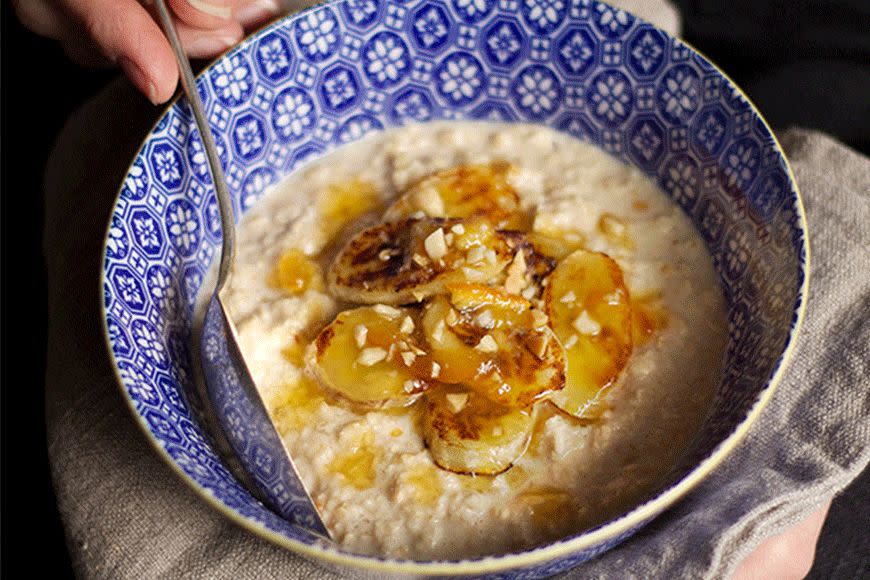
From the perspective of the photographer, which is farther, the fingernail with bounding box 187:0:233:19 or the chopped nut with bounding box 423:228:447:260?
the fingernail with bounding box 187:0:233:19

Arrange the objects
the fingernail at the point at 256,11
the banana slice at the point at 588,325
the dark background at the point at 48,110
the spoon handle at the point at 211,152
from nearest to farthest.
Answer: the banana slice at the point at 588,325, the spoon handle at the point at 211,152, the fingernail at the point at 256,11, the dark background at the point at 48,110

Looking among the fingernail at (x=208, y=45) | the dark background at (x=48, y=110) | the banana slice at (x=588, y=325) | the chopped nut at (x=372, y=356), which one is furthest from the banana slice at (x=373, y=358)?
the dark background at (x=48, y=110)

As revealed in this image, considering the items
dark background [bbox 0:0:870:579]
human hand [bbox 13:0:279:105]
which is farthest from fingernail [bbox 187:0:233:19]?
dark background [bbox 0:0:870:579]

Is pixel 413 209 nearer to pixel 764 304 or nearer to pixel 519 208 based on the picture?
pixel 519 208

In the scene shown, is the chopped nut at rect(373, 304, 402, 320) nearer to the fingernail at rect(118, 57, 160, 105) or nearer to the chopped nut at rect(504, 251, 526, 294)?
the chopped nut at rect(504, 251, 526, 294)

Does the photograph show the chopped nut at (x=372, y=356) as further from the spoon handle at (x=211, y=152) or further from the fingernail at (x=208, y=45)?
the fingernail at (x=208, y=45)

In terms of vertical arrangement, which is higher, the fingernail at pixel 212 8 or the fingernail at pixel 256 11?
the fingernail at pixel 212 8

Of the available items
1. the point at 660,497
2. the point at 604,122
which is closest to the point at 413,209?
the point at 604,122
